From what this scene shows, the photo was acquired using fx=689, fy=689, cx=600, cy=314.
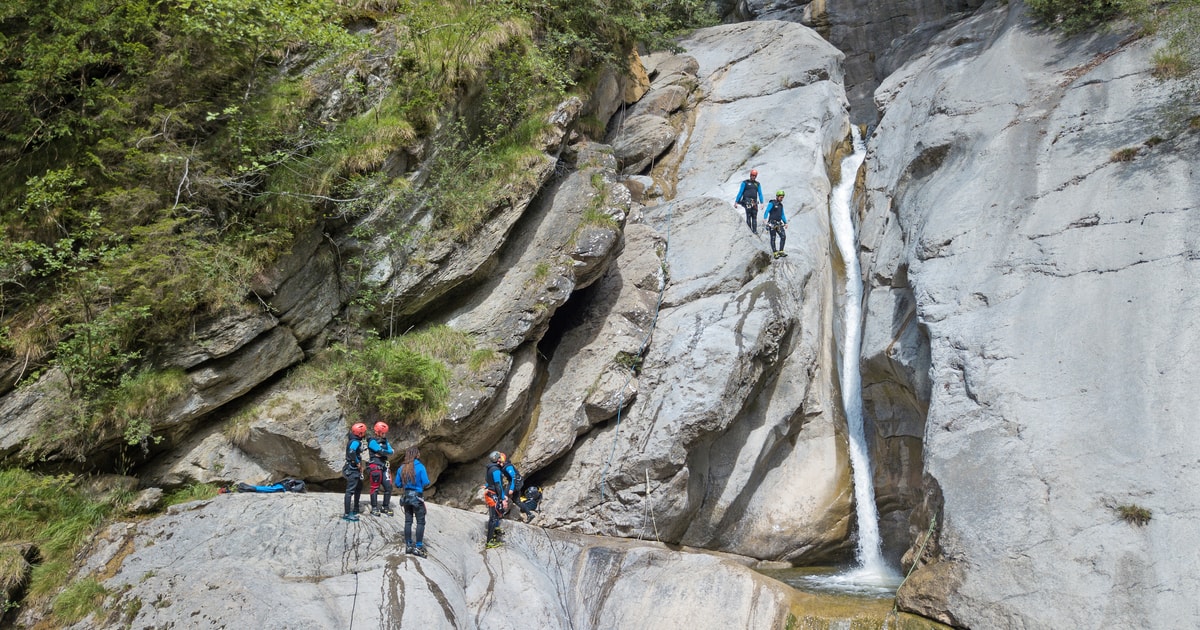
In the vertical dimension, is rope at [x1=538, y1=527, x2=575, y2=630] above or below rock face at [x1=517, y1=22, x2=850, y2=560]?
below

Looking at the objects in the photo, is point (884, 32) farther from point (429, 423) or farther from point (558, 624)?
point (558, 624)

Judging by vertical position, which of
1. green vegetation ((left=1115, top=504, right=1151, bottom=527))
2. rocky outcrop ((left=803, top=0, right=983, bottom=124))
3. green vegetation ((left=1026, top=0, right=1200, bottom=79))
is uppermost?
rocky outcrop ((left=803, top=0, right=983, bottom=124))

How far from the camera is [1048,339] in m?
11.1

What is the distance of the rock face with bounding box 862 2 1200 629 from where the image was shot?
8930mm

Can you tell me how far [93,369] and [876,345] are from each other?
565 inches

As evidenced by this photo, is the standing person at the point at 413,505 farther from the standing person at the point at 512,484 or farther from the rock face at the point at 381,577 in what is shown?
the standing person at the point at 512,484

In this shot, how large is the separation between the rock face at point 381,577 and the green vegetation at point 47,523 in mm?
378

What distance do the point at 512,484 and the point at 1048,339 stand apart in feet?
29.6

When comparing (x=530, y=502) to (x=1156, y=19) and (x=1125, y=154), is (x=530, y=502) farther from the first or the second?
(x=1156, y=19)

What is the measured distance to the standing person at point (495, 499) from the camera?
10.7m

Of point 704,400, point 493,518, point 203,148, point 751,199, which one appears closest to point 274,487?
point 493,518

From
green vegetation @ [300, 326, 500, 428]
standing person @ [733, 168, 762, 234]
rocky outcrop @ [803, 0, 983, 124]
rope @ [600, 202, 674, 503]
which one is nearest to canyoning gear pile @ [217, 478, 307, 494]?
green vegetation @ [300, 326, 500, 428]

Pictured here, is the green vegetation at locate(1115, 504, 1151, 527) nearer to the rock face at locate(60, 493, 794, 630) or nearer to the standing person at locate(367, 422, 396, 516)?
the rock face at locate(60, 493, 794, 630)

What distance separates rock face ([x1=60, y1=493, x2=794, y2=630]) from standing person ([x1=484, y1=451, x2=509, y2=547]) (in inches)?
10.7
